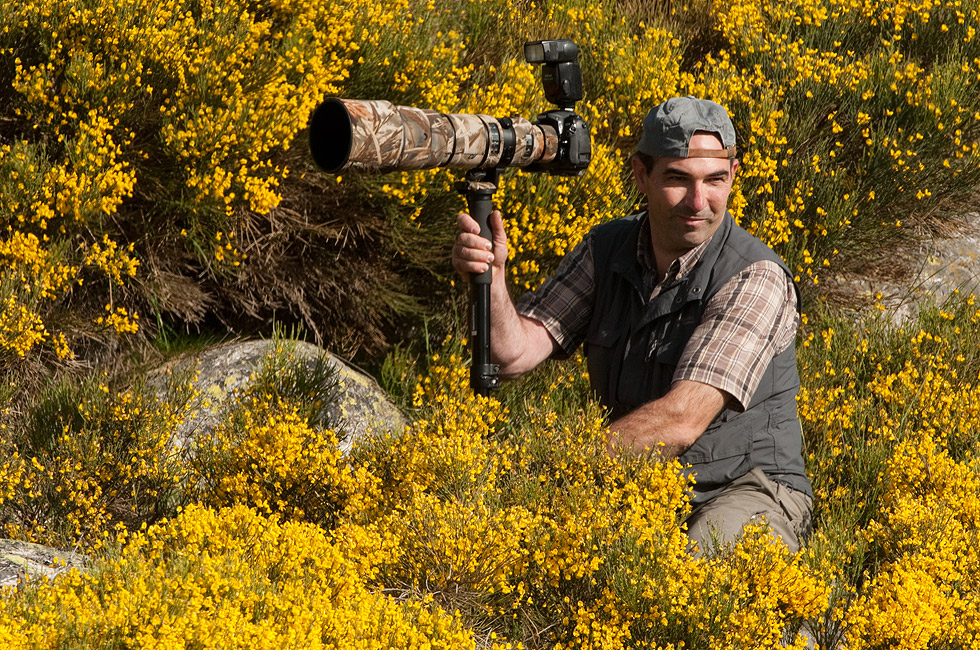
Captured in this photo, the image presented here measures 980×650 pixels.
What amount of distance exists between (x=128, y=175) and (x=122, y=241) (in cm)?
41

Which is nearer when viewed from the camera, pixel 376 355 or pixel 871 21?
pixel 376 355

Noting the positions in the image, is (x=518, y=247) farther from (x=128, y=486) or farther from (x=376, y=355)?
(x=128, y=486)

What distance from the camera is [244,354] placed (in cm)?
431

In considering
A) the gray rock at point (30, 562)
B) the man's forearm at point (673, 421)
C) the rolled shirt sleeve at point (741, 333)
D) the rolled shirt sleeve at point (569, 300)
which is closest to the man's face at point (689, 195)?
the rolled shirt sleeve at point (741, 333)

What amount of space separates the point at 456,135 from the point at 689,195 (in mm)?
773

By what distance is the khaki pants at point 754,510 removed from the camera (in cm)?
299

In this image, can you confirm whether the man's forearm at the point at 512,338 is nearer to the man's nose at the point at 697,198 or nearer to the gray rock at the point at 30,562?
the man's nose at the point at 697,198

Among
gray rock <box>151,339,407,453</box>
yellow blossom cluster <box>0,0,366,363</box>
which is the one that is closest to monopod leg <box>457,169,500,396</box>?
gray rock <box>151,339,407,453</box>

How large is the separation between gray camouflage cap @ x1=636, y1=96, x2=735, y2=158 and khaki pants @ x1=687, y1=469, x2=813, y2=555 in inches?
38.6

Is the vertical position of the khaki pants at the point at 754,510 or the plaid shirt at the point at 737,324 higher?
the plaid shirt at the point at 737,324

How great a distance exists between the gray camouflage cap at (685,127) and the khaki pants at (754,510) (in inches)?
38.6

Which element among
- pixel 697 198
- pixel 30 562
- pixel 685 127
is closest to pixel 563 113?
pixel 685 127

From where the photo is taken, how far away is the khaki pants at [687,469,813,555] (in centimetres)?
299

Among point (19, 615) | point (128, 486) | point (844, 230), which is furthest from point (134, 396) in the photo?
point (844, 230)
